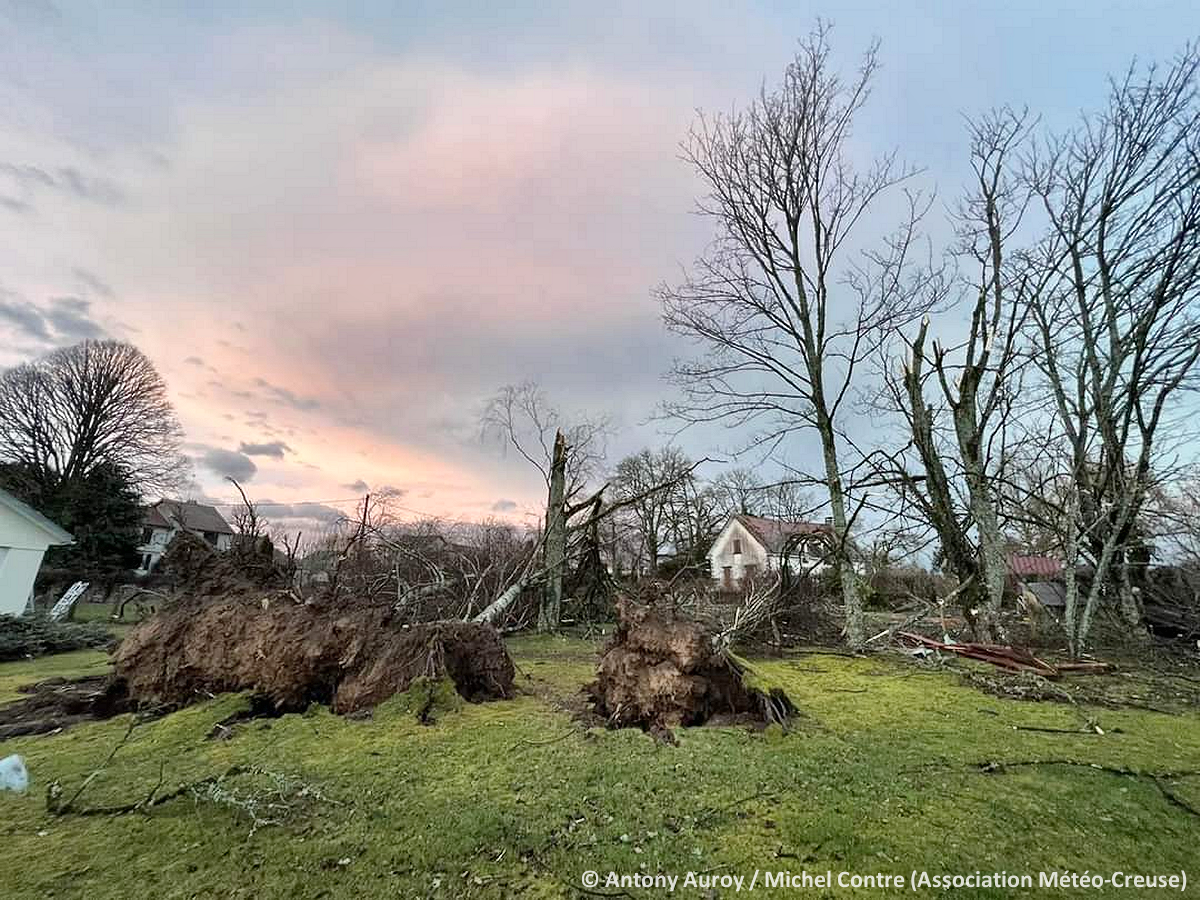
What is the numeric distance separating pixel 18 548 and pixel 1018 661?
20.7 meters

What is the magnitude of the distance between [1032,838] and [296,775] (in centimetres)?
344

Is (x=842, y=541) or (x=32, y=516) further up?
(x=32, y=516)

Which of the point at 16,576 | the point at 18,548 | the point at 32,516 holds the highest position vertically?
the point at 32,516

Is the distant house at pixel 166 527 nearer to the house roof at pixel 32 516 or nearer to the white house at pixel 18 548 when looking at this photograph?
the house roof at pixel 32 516

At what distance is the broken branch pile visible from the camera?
18.8 feet

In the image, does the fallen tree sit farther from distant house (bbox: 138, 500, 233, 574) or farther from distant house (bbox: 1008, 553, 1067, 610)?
distant house (bbox: 138, 500, 233, 574)

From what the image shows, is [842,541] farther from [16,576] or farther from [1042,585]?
[16,576]

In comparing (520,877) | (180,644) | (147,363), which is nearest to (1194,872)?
(520,877)

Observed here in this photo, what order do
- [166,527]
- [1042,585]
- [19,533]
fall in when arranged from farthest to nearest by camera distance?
[166,527]
[1042,585]
[19,533]

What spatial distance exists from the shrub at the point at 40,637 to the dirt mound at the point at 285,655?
16.3 feet

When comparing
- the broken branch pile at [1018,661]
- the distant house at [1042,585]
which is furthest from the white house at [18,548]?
the distant house at [1042,585]

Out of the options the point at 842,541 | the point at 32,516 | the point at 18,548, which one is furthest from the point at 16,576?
the point at 842,541

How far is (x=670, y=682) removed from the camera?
3.89 m

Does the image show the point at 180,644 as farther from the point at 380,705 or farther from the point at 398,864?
the point at 398,864
